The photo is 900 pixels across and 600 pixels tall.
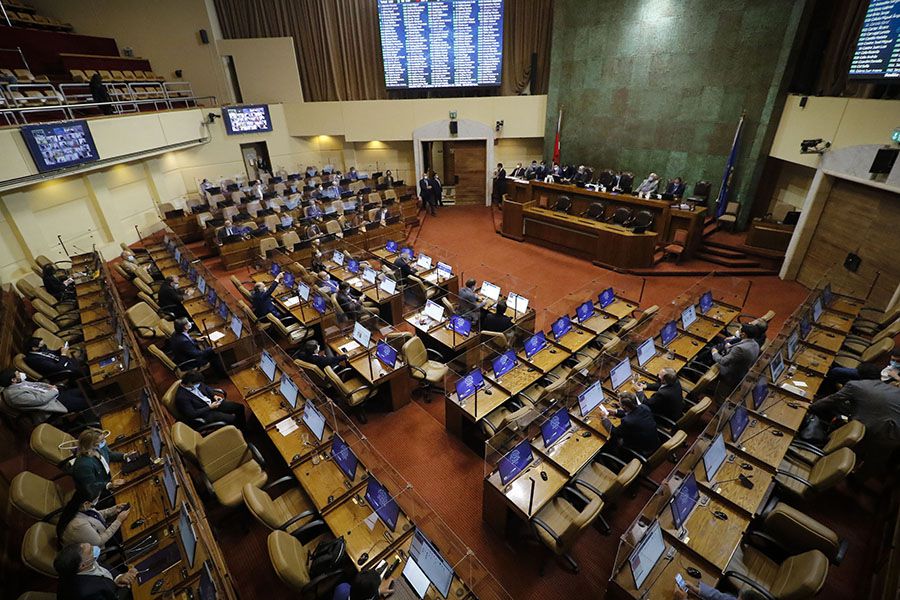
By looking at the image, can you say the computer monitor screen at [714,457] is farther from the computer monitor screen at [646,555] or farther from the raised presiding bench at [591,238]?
the raised presiding bench at [591,238]

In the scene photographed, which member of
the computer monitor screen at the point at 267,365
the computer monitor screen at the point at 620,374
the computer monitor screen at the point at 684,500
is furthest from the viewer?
the computer monitor screen at the point at 267,365

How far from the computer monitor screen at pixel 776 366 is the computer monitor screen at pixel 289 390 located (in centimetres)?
657

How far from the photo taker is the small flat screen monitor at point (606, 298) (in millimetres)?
7758

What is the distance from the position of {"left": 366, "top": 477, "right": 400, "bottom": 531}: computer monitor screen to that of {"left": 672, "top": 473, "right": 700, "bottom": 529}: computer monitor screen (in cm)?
261

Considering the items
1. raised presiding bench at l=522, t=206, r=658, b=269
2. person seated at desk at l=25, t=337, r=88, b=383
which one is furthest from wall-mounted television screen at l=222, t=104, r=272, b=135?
person seated at desk at l=25, t=337, r=88, b=383

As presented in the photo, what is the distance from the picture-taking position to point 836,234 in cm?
897

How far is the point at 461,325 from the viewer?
7.15 m

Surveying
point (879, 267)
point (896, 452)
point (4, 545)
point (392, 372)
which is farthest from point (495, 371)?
point (879, 267)

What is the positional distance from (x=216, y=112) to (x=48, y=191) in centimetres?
714

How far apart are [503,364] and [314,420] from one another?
8.85 ft

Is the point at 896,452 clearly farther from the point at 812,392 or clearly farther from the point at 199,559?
the point at 199,559

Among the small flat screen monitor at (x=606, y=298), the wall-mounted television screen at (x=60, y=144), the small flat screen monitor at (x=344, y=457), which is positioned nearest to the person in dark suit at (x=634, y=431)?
the small flat screen monitor at (x=344, y=457)

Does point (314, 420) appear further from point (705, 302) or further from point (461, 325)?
point (705, 302)

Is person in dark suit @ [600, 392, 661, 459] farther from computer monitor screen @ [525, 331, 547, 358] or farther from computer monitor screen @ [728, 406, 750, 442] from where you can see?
computer monitor screen @ [525, 331, 547, 358]
